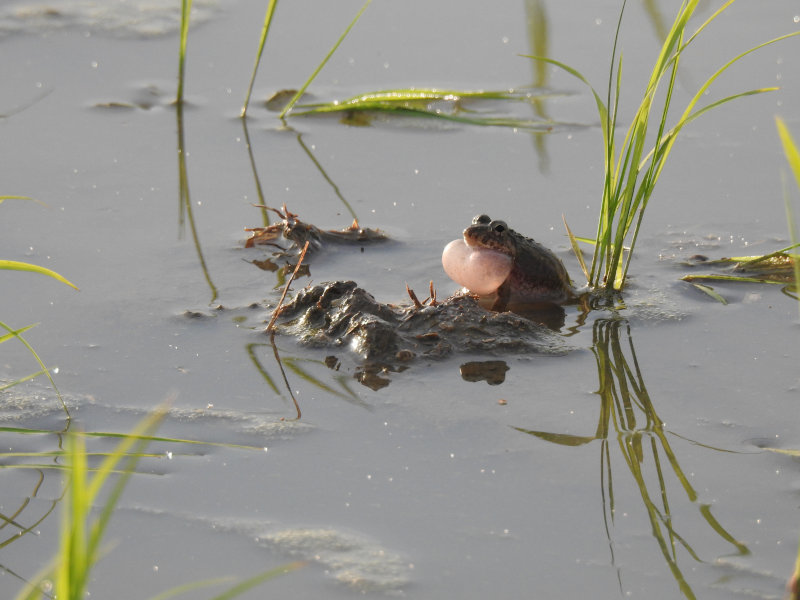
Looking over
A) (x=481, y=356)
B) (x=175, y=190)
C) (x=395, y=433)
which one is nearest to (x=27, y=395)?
(x=395, y=433)

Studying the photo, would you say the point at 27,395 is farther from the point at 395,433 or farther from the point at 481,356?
the point at 481,356

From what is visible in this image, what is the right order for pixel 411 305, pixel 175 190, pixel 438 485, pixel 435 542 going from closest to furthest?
pixel 435 542, pixel 438 485, pixel 411 305, pixel 175 190

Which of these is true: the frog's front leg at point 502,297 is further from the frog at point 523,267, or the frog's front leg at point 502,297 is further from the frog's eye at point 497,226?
the frog's eye at point 497,226

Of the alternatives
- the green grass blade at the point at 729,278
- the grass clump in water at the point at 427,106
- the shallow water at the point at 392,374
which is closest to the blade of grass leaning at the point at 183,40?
the shallow water at the point at 392,374

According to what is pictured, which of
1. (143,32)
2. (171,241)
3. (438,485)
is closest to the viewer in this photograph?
(438,485)

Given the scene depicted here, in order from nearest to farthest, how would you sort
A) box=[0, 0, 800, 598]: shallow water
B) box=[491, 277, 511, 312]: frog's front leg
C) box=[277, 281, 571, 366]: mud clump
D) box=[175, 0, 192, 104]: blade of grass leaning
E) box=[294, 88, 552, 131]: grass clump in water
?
box=[0, 0, 800, 598]: shallow water < box=[277, 281, 571, 366]: mud clump < box=[491, 277, 511, 312]: frog's front leg < box=[175, 0, 192, 104]: blade of grass leaning < box=[294, 88, 552, 131]: grass clump in water

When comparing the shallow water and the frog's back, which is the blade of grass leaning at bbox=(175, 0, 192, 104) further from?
the frog's back

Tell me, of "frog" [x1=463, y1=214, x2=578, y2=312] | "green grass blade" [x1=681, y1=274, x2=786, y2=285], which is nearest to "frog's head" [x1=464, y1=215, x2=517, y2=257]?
"frog" [x1=463, y1=214, x2=578, y2=312]
